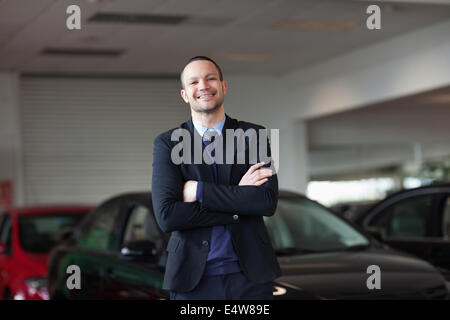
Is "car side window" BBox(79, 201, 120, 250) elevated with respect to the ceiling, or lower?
lower

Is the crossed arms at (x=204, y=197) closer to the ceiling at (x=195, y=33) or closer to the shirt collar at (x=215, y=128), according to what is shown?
the shirt collar at (x=215, y=128)

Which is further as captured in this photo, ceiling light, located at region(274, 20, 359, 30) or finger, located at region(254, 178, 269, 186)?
ceiling light, located at region(274, 20, 359, 30)

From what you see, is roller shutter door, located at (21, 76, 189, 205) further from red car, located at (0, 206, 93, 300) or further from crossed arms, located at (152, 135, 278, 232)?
crossed arms, located at (152, 135, 278, 232)

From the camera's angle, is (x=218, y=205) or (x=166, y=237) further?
(x=166, y=237)

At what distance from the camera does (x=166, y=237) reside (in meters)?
4.89

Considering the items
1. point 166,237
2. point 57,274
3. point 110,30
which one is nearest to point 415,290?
point 166,237

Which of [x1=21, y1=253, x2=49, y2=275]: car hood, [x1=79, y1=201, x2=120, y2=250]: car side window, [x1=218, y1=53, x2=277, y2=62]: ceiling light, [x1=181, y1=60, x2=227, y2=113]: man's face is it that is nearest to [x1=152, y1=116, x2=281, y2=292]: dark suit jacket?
[x1=181, y1=60, x2=227, y2=113]: man's face

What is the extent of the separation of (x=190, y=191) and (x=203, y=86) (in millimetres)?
396

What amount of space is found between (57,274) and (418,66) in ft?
20.5

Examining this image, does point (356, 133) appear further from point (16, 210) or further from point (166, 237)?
point (166, 237)

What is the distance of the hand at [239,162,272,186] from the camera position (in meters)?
3.03

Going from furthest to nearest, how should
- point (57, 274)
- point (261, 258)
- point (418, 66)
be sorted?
point (418, 66) → point (57, 274) → point (261, 258)

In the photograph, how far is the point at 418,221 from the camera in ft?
21.5

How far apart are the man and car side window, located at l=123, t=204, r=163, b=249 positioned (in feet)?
6.18
